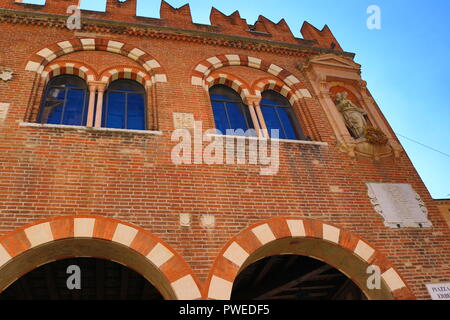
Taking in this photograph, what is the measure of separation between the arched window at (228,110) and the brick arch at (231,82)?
4.2 inches

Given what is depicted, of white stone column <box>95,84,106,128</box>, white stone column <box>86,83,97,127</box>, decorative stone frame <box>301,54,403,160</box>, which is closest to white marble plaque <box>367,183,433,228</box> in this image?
decorative stone frame <box>301,54,403,160</box>

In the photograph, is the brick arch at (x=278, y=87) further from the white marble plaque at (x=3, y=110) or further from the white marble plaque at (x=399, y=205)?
the white marble plaque at (x=3, y=110)

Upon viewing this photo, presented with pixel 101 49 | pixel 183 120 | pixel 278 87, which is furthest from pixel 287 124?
pixel 101 49

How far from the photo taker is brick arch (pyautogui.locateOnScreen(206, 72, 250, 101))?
30.2 ft

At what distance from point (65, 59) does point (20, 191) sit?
4019 millimetres

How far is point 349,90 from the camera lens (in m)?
10.2

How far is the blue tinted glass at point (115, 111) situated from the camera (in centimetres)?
771

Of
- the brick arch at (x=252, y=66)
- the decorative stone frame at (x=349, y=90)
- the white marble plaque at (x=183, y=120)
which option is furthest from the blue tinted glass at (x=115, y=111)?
the decorative stone frame at (x=349, y=90)

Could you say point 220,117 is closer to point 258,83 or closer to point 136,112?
point 258,83

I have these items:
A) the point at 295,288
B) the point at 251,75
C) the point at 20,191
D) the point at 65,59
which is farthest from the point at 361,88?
the point at 20,191

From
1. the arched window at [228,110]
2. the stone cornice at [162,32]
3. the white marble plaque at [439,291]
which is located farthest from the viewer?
the stone cornice at [162,32]

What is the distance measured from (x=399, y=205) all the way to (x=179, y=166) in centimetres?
477

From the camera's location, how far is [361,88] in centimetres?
1009
